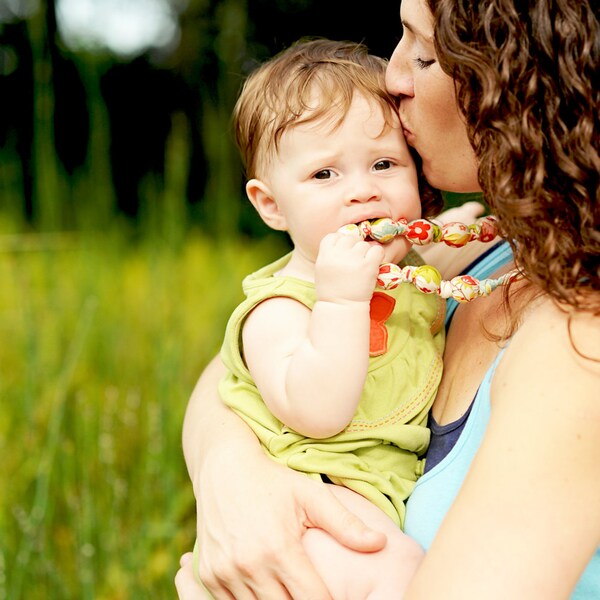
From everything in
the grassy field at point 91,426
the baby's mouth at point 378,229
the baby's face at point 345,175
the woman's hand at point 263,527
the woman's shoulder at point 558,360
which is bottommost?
the grassy field at point 91,426

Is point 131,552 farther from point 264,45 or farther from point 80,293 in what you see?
point 264,45

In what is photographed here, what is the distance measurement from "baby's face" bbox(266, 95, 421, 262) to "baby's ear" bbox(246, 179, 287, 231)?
66 mm

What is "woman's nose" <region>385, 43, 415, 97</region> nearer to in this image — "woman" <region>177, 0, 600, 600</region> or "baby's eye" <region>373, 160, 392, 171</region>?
"woman" <region>177, 0, 600, 600</region>

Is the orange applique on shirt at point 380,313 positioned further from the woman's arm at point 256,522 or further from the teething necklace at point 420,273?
the woman's arm at point 256,522

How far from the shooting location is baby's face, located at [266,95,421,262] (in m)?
1.50

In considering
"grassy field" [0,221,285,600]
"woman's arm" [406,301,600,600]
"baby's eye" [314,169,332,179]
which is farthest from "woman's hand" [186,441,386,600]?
"grassy field" [0,221,285,600]

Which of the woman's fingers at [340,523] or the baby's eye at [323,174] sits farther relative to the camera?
the baby's eye at [323,174]

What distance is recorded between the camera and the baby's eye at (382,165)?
1.54 meters

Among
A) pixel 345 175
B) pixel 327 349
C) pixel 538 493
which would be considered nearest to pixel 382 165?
pixel 345 175

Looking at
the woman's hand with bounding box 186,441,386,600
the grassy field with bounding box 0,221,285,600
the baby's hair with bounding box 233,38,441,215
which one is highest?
the baby's hair with bounding box 233,38,441,215

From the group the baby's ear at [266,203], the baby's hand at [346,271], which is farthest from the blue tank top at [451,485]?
the baby's ear at [266,203]

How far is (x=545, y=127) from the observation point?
120 centimetres

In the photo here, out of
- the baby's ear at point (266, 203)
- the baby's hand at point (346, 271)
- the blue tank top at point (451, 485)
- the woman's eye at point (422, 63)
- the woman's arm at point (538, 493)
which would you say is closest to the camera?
the woman's arm at point (538, 493)

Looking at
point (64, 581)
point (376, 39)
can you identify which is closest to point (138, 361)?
→ point (64, 581)
